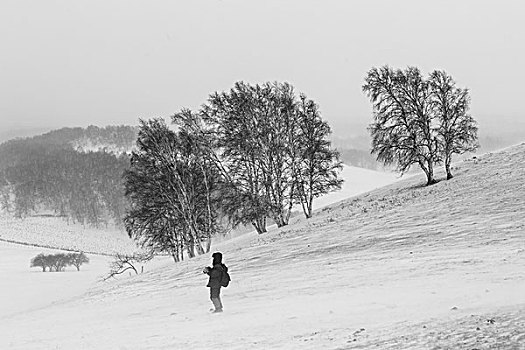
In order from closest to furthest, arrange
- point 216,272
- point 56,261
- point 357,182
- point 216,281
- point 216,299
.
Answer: point 216,299 < point 216,281 < point 216,272 < point 56,261 < point 357,182

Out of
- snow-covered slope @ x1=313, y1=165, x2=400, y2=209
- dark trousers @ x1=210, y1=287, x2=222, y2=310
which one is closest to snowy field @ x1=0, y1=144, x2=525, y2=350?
dark trousers @ x1=210, y1=287, x2=222, y2=310

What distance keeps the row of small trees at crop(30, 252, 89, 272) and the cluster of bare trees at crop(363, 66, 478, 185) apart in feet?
162

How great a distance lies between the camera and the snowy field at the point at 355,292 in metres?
9.21

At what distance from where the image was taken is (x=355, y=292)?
13734 millimetres

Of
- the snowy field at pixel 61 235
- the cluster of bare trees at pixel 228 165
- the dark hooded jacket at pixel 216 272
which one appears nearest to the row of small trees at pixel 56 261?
the snowy field at pixel 61 235

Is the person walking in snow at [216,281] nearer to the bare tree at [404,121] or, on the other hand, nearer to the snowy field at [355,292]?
the snowy field at [355,292]

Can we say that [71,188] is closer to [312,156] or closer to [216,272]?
[312,156]

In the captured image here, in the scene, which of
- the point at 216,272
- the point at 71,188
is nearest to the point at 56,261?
the point at 216,272

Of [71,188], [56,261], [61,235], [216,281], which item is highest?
[71,188]

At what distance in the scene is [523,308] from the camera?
360 inches

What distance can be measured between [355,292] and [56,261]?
2526 inches

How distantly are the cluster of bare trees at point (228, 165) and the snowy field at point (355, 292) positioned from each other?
6.72 metres

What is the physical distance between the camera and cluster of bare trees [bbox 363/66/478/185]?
115ft

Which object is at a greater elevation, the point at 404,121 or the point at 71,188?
the point at 71,188
